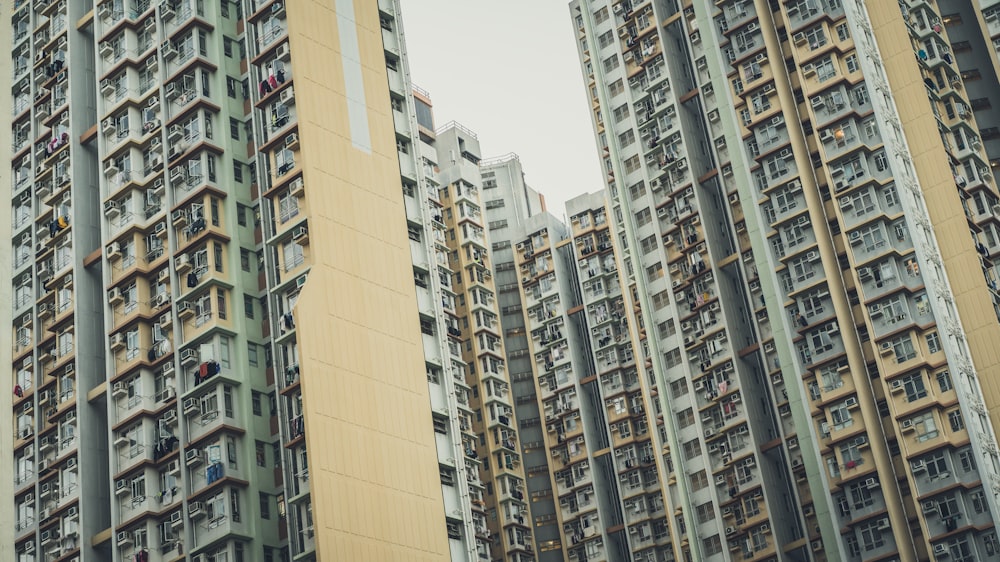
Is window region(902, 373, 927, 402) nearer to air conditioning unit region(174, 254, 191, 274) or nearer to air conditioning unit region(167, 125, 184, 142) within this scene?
air conditioning unit region(174, 254, 191, 274)

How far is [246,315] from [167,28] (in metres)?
14.5

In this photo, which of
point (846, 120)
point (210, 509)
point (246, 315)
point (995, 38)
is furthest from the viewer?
point (995, 38)

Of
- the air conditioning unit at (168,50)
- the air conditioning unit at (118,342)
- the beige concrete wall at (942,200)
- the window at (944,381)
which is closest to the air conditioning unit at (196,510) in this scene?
the air conditioning unit at (118,342)

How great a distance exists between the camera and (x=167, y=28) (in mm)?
56594

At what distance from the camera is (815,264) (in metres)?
59.9

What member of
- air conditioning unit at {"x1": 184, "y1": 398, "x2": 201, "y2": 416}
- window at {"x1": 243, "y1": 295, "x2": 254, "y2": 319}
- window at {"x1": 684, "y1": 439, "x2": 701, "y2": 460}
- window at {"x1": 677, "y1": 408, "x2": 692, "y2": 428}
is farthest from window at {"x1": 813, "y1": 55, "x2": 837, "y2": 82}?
air conditioning unit at {"x1": 184, "y1": 398, "x2": 201, "y2": 416}

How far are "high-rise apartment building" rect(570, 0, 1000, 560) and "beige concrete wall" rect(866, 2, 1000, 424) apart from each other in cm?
10

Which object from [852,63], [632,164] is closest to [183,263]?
[852,63]

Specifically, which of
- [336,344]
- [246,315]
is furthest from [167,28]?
[336,344]

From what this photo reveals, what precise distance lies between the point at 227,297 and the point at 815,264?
27.2 m

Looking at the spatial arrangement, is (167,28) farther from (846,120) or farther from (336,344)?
(846,120)

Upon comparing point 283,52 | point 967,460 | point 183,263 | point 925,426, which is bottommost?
point 967,460

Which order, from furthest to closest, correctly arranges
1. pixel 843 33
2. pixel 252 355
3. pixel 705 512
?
pixel 705 512 → pixel 843 33 → pixel 252 355

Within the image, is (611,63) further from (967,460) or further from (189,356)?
(189,356)
